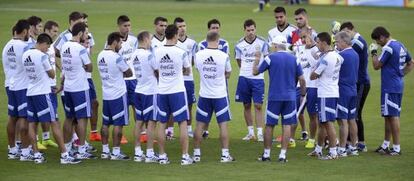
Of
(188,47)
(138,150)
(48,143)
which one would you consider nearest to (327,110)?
(138,150)

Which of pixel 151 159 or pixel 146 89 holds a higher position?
pixel 146 89

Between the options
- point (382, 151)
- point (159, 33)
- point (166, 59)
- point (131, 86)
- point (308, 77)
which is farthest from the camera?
point (159, 33)

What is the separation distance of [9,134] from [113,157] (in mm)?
1986

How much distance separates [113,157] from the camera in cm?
1703

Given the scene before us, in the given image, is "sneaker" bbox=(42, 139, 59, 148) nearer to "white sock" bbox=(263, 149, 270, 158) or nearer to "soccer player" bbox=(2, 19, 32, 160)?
"soccer player" bbox=(2, 19, 32, 160)

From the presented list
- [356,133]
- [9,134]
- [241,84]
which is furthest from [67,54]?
[356,133]

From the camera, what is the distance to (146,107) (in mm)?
16906

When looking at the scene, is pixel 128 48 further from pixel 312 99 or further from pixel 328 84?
pixel 328 84

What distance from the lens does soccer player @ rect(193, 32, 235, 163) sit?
16359mm

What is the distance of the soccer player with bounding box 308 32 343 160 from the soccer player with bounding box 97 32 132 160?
11.0ft

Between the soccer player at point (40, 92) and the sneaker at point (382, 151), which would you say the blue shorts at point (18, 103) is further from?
the sneaker at point (382, 151)

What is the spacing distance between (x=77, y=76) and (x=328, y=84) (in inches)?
174

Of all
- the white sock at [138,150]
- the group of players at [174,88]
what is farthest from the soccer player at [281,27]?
the white sock at [138,150]

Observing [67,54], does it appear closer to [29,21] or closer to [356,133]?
[29,21]
